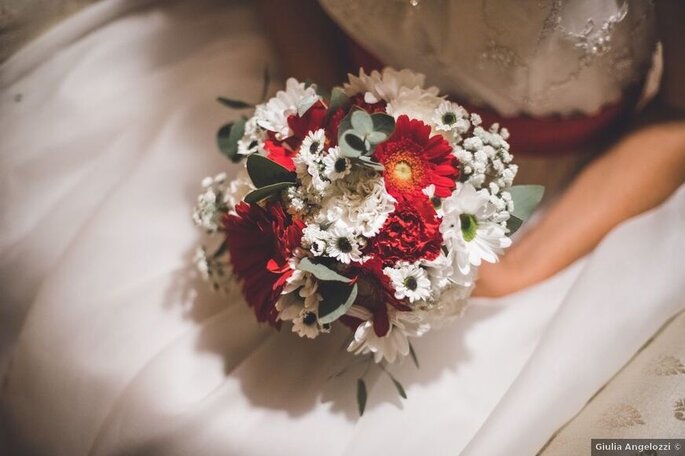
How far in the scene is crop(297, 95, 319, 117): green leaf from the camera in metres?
0.58

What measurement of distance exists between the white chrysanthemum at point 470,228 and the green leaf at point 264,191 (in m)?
0.16

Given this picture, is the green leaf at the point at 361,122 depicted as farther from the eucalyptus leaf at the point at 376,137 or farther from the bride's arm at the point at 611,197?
the bride's arm at the point at 611,197

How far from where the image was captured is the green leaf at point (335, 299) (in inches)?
21.1

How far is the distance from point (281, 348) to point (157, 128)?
0.41 meters

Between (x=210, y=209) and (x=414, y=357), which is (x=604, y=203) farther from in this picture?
(x=210, y=209)

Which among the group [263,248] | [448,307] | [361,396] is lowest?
[361,396]

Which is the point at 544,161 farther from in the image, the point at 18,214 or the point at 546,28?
the point at 18,214

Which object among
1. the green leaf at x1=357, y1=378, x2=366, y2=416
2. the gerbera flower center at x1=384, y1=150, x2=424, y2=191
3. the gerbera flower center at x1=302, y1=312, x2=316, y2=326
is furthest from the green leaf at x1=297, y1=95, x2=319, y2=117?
the green leaf at x1=357, y1=378, x2=366, y2=416

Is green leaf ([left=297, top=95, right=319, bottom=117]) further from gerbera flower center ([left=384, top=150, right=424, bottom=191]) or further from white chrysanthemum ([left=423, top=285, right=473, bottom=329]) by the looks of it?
white chrysanthemum ([left=423, top=285, right=473, bottom=329])

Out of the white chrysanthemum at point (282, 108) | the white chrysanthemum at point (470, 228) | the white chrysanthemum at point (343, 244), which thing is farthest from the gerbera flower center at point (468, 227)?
the white chrysanthemum at point (282, 108)

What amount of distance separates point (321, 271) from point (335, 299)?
4 centimetres

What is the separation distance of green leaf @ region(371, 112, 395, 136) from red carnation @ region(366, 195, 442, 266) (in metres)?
0.07

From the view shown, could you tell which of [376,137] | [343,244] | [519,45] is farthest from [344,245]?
[519,45]

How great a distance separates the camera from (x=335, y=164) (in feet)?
1.73
